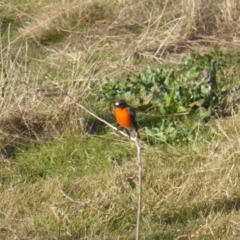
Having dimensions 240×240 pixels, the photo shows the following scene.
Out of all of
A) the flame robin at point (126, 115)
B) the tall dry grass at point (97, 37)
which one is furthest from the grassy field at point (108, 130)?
the flame robin at point (126, 115)

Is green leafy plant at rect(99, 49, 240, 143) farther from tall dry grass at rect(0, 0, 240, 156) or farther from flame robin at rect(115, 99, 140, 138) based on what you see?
flame robin at rect(115, 99, 140, 138)

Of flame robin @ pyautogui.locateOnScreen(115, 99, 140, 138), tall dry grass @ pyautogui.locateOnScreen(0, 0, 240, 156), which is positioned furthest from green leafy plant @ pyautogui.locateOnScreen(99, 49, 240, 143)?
flame robin @ pyautogui.locateOnScreen(115, 99, 140, 138)

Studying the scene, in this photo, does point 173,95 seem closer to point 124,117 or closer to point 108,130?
point 108,130

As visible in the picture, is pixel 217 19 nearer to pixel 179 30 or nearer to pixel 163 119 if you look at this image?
pixel 179 30

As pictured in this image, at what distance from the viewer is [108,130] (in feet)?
20.9

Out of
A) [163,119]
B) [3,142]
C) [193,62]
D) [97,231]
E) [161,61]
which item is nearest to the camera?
[97,231]

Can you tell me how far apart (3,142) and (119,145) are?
79 centimetres

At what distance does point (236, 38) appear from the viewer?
26.4 feet

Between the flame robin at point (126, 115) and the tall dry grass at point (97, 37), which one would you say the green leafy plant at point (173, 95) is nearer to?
the tall dry grass at point (97, 37)

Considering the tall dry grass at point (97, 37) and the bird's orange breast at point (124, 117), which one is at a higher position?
the bird's orange breast at point (124, 117)

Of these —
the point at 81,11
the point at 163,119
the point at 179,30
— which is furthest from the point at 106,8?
the point at 163,119

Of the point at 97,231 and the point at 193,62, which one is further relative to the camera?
the point at 193,62

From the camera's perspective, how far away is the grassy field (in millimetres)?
5129

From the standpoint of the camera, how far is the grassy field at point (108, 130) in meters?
5.13
